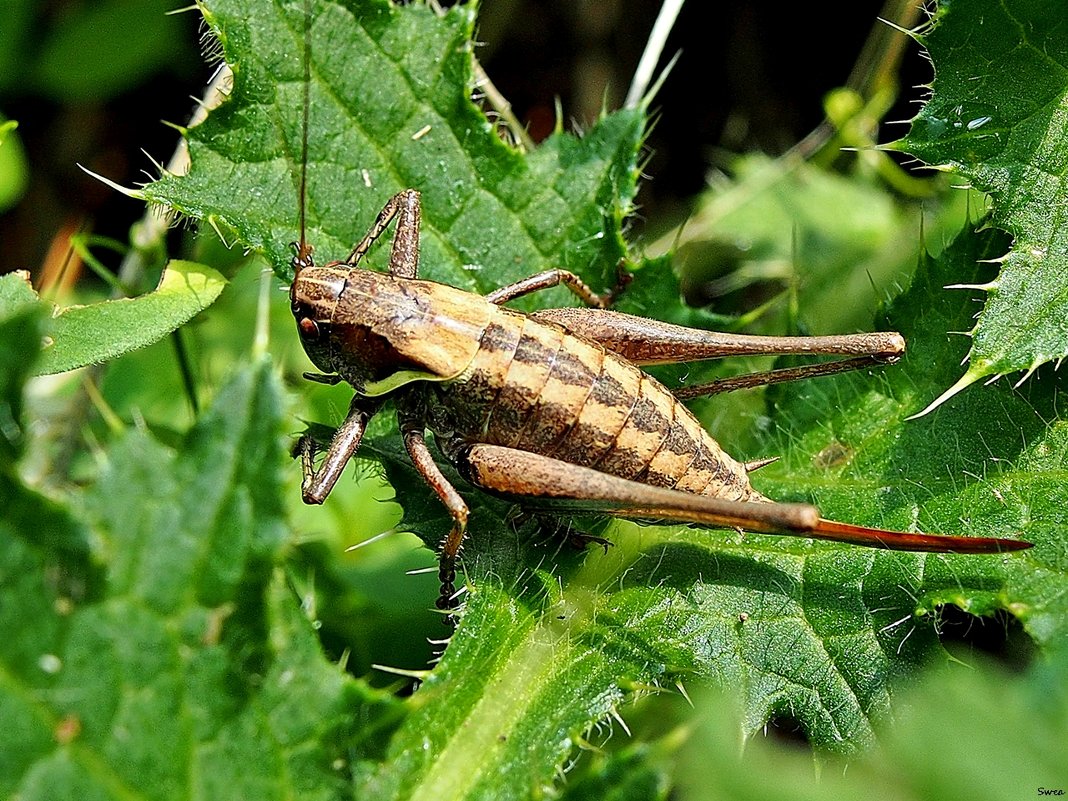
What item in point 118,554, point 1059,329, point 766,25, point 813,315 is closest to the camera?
point 118,554

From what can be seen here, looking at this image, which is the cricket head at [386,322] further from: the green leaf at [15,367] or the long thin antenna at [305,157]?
the green leaf at [15,367]

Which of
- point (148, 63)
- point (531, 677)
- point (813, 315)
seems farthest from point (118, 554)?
point (148, 63)

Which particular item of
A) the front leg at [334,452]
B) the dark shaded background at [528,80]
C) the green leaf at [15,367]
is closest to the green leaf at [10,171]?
the dark shaded background at [528,80]

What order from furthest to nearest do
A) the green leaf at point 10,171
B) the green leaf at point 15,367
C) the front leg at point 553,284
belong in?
1. the green leaf at point 10,171
2. the front leg at point 553,284
3. the green leaf at point 15,367

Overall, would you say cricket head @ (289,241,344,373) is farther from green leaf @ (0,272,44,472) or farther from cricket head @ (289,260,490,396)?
green leaf @ (0,272,44,472)

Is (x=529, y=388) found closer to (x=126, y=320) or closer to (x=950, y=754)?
(x=126, y=320)

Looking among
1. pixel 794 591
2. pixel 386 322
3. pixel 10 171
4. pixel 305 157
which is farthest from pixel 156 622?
pixel 10 171

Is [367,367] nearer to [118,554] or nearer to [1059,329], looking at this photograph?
[118,554]
